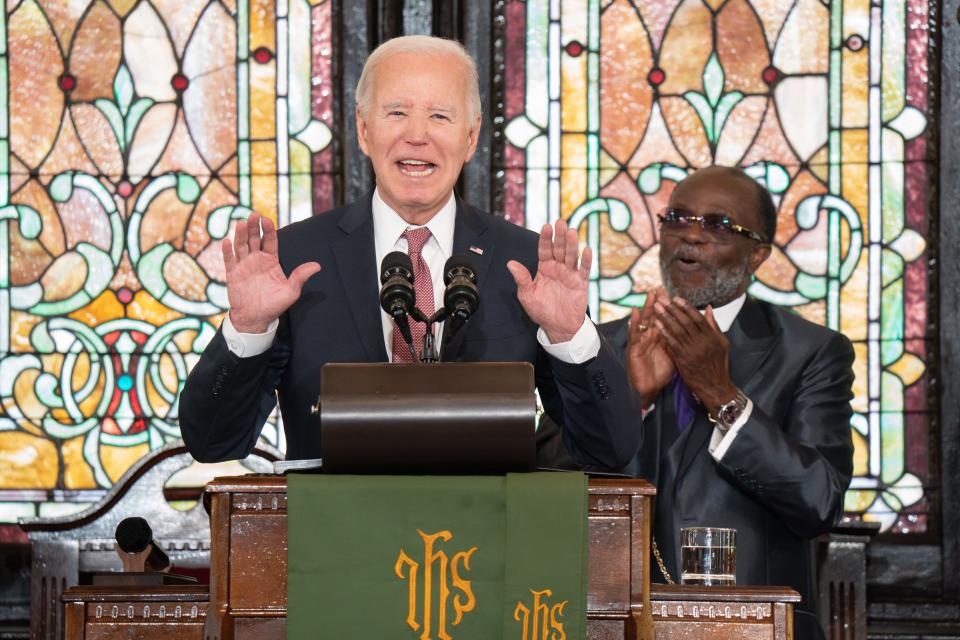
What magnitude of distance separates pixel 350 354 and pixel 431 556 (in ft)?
2.09

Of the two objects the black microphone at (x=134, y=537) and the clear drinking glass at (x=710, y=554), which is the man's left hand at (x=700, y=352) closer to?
the clear drinking glass at (x=710, y=554)

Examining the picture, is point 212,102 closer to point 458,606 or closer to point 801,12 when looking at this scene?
point 801,12

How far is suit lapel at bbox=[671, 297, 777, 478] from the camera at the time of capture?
337cm

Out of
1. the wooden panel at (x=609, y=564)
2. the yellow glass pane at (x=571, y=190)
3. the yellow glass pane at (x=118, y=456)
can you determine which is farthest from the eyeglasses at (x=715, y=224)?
the yellow glass pane at (x=118, y=456)

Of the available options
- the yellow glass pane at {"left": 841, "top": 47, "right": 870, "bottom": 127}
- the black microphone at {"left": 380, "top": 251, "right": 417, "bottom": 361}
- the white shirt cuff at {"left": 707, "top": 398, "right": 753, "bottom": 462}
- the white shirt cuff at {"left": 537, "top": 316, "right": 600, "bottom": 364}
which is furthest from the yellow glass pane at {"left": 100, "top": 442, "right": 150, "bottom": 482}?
the black microphone at {"left": 380, "top": 251, "right": 417, "bottom": 361}

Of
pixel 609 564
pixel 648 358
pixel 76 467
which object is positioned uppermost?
pixel 648 358

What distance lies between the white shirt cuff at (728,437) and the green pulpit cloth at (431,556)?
1.36 m

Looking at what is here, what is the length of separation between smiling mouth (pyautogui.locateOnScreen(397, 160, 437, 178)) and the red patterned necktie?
11 cm

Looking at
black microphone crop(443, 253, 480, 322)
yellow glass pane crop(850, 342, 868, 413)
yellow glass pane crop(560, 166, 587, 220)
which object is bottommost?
black microphone crop(443, 253, 480, 322)

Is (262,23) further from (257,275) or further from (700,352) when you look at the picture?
(257,275)

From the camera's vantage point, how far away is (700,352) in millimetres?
3316

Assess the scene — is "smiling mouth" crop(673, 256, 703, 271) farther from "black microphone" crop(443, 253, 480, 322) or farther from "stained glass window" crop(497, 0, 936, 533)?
"black microphone" crop(443, 253, 480, 322)

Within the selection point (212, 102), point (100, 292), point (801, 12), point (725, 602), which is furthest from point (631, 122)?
point (725, 602)

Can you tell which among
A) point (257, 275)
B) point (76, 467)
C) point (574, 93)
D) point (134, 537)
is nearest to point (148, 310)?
point (76, 467)
